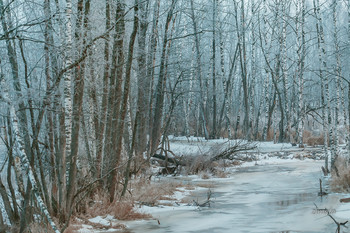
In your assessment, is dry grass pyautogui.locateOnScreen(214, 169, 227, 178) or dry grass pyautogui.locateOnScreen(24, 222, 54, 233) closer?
dry grass pyautogui.locateOnScreen(24, 222, 54, 233)

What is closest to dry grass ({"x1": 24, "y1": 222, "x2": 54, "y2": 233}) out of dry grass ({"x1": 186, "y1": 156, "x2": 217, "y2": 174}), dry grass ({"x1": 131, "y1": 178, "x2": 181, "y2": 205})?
dry grass ({"x1": 131, "y1": 178, "x2": 181, "y2": 205})

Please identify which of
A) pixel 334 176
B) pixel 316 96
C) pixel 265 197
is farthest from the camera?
pixel 316 96

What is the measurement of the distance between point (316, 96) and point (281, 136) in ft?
51.7

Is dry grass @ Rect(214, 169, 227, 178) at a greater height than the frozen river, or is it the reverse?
dry grass @ Rect(214, 169, 227, 178)

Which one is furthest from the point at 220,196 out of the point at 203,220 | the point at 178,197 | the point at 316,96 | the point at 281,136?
the point at 316,96

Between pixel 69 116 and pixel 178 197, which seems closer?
pixel 69 116

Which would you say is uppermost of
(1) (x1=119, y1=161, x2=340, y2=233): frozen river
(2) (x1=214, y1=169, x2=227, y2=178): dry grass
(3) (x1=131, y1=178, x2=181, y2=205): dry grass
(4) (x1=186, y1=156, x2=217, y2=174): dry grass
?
(4) (x1=186, y1=156, x2=217, y2=174): dry grass

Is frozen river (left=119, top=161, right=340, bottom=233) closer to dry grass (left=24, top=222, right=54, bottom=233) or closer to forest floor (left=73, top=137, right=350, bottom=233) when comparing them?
forest floor (left=73, top=137, right=350, bottom=233)

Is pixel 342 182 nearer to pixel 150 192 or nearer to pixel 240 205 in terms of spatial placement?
pixel 240 205

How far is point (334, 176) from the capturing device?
1251 cm

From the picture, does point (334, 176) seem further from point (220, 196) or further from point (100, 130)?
point (100, 130)

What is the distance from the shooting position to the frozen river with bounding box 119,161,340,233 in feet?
27.1

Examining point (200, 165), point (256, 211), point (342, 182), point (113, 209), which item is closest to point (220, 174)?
point (200, 165)

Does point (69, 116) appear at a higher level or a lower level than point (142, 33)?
lower
